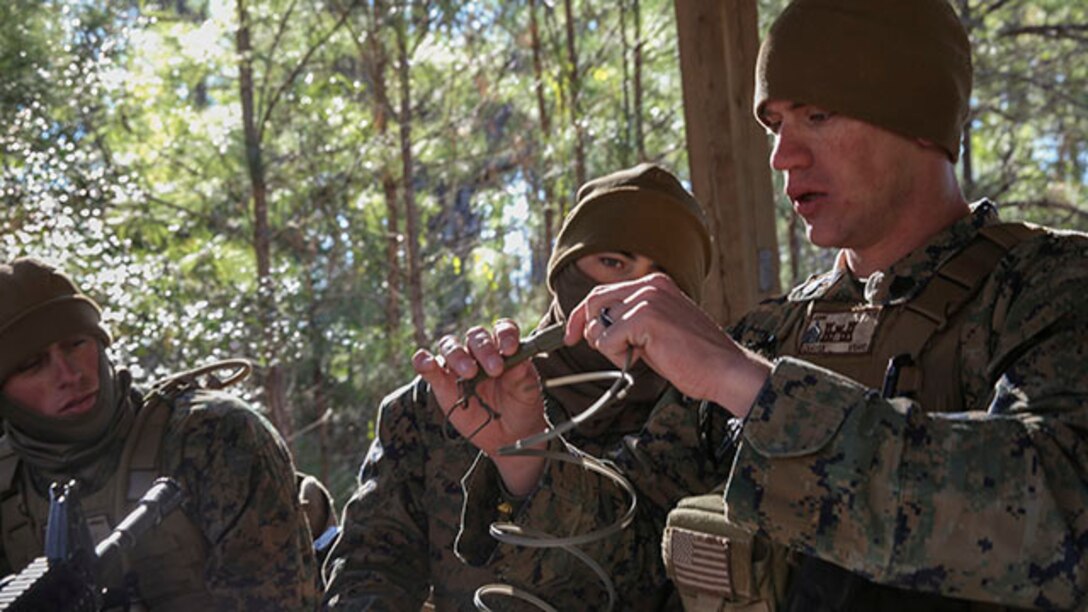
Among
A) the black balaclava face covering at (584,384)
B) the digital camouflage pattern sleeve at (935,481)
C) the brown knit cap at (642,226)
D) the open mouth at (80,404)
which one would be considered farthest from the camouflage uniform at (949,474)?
the open mouth at (80,404)

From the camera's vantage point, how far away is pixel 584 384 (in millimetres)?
3191

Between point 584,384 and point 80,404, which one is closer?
point 584,384

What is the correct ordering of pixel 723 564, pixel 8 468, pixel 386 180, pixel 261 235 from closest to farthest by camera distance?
1. pixel 723 564
2. pixel 8 468
3. pixel 261 235
4. pixel 386 180

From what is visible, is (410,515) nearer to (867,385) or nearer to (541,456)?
(541,456)

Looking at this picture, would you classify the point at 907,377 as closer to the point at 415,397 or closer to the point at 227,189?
the point at 415,397

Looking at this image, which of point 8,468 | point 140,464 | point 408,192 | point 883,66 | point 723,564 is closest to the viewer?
point 723,564

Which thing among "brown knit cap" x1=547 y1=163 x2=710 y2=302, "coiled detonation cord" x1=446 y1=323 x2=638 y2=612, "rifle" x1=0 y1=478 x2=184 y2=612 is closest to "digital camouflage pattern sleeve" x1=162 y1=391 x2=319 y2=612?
"brown knit cap" x1=547 y1=163 x2=710 y2=302

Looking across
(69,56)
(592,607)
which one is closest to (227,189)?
(69,56)

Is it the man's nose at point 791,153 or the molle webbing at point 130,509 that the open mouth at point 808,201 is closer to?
the man's nose at point 791,153

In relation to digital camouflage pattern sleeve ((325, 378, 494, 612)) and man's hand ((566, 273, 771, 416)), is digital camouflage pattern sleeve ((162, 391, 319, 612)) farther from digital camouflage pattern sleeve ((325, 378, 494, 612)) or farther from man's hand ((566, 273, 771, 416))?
man's hand ((566, 273, 771, 416))

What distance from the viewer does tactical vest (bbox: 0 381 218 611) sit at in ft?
11.3

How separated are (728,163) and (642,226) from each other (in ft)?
3.27

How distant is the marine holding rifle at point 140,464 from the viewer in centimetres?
350

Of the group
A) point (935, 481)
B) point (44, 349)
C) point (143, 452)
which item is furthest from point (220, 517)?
point (935, 481)
